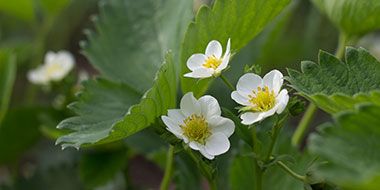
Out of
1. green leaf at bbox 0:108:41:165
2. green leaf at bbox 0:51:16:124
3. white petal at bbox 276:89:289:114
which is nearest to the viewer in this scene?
white petal at bbox 276:89:289:114

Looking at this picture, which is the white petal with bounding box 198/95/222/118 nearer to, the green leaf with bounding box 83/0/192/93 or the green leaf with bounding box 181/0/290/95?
the green leaf with bounding box 181/0/290/95

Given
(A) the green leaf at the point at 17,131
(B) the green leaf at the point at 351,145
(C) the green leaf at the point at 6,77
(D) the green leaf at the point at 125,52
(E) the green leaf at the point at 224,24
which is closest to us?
(B) the green leaf at the point at 351,145

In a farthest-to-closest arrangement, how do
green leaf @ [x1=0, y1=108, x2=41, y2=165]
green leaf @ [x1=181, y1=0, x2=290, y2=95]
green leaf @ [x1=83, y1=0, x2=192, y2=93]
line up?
green leaf @ [x1=0, y1=108, x2=41, y2=165] → green leaf @ [x1=83, y1=0, x2=192, y2=93] → green leaf @ [x1=181, y1=0, x2=290, y2=95]

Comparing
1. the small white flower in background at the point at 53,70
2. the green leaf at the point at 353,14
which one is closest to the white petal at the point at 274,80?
the green leaf at the point at 353,14

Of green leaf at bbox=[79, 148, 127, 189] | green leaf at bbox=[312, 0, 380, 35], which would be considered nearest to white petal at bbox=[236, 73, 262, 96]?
green leaf at bbox=[312, 0, 380, 35]

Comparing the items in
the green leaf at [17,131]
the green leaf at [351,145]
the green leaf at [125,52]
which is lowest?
the green leaf at [351,145]

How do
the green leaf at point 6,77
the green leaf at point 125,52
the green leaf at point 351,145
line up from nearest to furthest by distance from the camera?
1. the green leaf at point 351,145
2. the green leaf at point 125,52
3. the green leaf at point 6,77

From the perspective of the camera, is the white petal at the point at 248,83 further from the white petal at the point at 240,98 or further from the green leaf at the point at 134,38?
the green leaf at the point at 134,38
